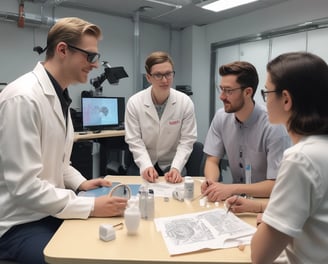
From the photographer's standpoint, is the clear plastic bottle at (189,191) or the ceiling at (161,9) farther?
the ceiling at (161,9)

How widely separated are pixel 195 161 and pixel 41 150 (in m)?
1.42

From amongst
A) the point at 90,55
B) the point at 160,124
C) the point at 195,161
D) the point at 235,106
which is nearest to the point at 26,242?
the point at 90,55

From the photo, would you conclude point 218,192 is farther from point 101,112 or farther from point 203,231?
point 101,112

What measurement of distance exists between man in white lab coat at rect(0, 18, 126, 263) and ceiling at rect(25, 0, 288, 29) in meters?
2.69

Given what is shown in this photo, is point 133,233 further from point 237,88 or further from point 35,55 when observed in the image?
point 35,55

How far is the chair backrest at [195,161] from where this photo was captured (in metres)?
2.45

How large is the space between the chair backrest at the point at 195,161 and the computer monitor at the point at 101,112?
6.42 feet

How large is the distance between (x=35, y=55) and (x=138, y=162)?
2.68 metres

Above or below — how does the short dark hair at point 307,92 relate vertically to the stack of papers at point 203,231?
above

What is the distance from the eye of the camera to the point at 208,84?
5.36 meters

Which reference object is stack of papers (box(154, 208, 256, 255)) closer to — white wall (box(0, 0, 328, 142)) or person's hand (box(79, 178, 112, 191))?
person's hand (box(79, 178, 112, 191))

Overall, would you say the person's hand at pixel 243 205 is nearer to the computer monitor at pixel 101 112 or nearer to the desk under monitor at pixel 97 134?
the desk under monitor at pixel 97 134

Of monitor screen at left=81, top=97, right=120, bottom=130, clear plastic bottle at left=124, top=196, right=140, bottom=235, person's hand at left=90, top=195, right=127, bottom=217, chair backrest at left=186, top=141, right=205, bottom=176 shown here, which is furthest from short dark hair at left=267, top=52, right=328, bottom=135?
monitor screen at left=81, top=97, right=120, bottom=130

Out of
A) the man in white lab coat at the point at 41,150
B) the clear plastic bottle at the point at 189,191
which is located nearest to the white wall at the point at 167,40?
the man in white lab coat at the point at 41,150
